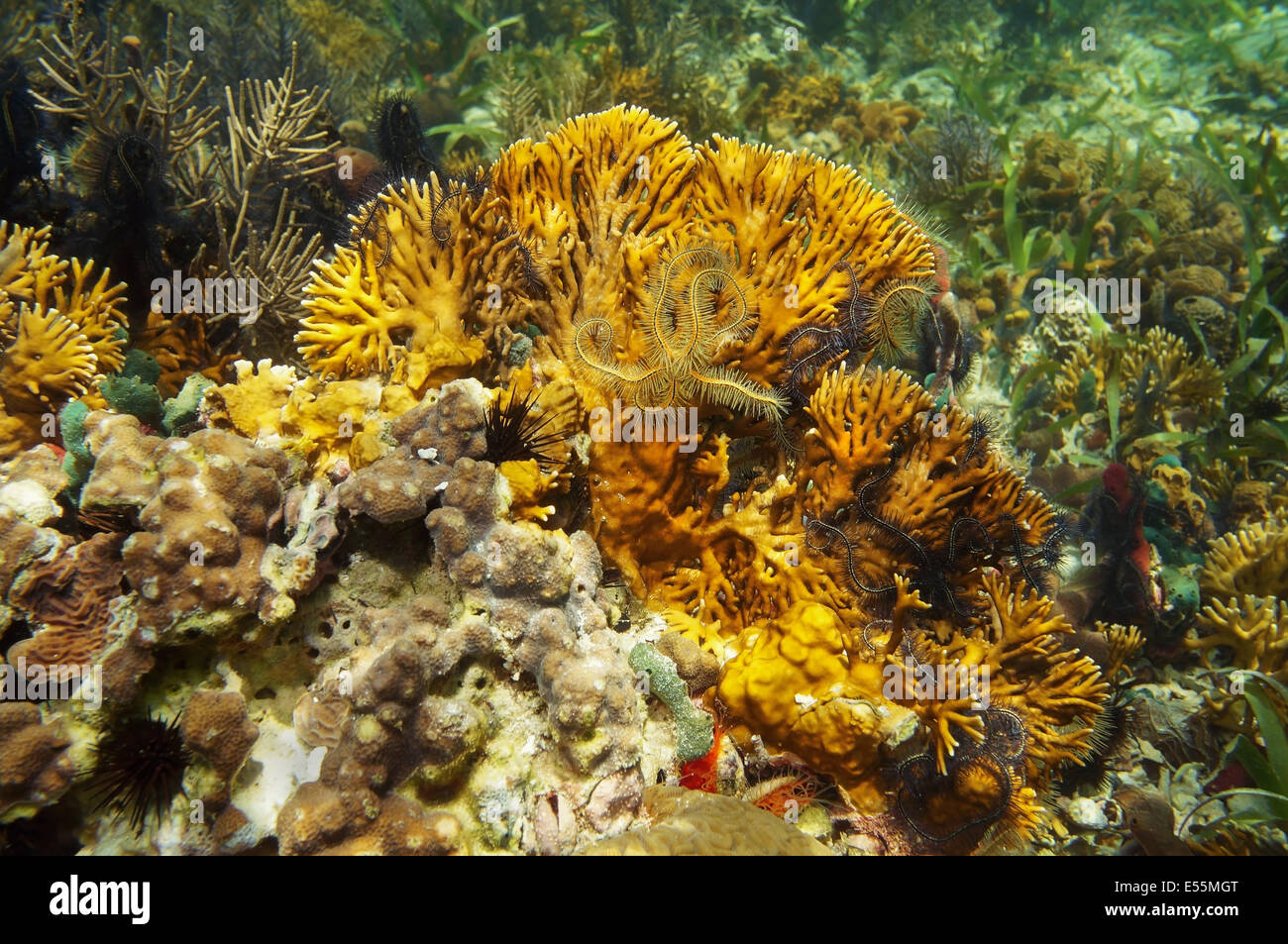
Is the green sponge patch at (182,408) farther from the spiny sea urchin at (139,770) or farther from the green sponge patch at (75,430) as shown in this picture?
the spiny sea urchin at (139,770)

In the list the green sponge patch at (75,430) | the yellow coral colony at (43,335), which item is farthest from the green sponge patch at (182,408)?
the yellow coral colony at (43,335)

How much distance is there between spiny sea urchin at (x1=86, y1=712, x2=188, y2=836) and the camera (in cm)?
217

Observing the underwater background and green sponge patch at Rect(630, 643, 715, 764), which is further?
green sponge patch at Rect(630, 643, 715, 764)

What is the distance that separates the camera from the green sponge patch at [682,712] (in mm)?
2787

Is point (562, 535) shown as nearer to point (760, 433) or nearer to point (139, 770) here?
point (760, 433)

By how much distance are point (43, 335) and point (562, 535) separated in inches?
112

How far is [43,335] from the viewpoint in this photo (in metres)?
3.18

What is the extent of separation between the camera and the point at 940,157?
25.1 feet

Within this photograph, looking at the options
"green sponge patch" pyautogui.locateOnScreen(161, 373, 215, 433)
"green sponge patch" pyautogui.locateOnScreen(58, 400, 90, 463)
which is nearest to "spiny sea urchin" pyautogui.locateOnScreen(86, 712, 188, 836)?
"green sponge patch" pyautogui.locateOnScreen(58, 400, 90, 463)

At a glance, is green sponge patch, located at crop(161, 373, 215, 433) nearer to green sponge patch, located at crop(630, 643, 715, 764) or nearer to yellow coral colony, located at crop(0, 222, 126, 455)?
yellow coral colony, located at crop(0, 222, 126, 455)

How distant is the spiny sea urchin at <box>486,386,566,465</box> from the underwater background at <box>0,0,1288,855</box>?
0.08ft

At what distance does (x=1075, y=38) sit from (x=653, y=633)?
52.8 feet

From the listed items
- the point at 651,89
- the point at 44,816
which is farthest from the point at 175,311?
the point at 651,89
